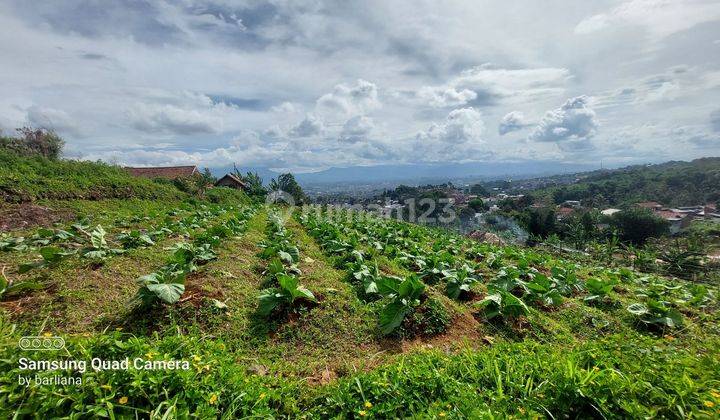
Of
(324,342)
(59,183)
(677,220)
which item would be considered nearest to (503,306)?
(324,342)

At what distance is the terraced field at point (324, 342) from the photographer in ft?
7.46

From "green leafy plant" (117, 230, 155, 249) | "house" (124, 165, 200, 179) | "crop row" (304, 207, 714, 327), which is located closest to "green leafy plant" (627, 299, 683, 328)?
"crop row" (304, 207, 714, 327)

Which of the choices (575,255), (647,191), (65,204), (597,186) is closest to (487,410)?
(65,204)

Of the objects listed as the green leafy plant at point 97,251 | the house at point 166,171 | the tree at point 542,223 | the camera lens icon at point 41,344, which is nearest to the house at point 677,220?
the tree at point 542,223

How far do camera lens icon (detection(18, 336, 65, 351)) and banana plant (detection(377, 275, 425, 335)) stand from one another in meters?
3.24

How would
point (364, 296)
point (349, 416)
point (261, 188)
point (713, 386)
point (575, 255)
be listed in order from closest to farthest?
point (713, 386) < point (349, 416) < point (364, 296) < point (575, 255) < point (261, 188)

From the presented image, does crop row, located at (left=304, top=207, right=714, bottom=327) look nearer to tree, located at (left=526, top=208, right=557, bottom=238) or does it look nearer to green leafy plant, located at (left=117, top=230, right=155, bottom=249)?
green leafy plant, located at (left=117, top=230, right=155, bottom=249)

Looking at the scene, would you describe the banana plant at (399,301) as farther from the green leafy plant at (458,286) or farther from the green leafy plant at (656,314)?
the green leafy plant at (656,314)

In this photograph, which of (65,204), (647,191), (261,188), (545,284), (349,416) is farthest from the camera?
(647,191)

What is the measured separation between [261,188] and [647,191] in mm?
98546

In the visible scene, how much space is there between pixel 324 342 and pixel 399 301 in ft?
3.88

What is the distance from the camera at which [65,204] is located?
1249 cm

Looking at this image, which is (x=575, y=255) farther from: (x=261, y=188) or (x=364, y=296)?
(x=261, y=188)

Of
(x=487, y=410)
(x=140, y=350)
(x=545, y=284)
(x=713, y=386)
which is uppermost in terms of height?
(x=140, y=350)
